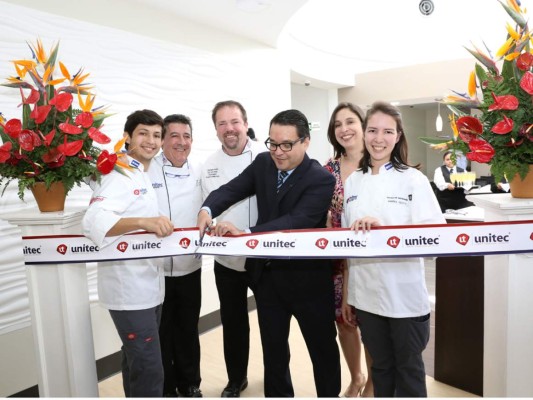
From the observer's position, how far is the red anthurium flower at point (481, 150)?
2031 mm

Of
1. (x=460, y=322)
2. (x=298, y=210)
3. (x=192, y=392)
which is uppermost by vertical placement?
(x=298, y=210)

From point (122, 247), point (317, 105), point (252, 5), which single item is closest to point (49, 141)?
point (122, 247)

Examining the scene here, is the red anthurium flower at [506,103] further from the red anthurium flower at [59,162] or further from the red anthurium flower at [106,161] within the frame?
the red anthurium flower at [59,162]

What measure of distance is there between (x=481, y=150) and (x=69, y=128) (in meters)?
1.93

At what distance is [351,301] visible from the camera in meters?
2.27

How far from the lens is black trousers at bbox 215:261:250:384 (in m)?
3.00

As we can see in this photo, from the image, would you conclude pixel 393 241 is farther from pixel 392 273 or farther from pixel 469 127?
pixel 469 127

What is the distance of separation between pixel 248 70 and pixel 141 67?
168 centimetres

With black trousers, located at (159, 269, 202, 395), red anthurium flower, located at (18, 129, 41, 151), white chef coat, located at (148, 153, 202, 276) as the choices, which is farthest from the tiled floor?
red anthurium flower, located at (18, 129, 41, 151)

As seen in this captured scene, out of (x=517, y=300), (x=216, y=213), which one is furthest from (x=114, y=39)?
(x=517, y=300)

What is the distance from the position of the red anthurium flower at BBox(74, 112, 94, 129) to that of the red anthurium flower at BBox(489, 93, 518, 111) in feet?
6.19

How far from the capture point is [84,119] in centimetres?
219

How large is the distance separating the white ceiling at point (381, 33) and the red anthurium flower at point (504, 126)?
21.6 feet

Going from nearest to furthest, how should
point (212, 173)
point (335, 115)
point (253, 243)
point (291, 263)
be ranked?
1. point (253, 243)
2. point (291, 263)
3. point (335, 115)
4. point (212, 173)
